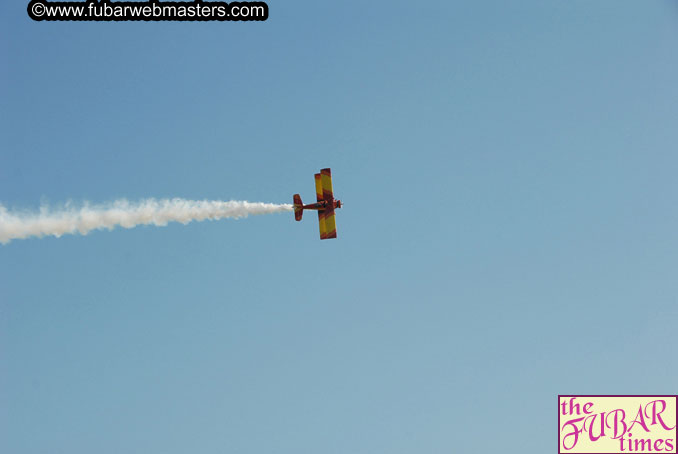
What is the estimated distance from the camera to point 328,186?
73.7 m

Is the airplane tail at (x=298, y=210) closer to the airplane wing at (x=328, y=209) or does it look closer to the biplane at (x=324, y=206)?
the biplane at (x=324, y=206)

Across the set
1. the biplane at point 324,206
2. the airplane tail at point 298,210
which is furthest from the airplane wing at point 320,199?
the airplane tail at point 298,210

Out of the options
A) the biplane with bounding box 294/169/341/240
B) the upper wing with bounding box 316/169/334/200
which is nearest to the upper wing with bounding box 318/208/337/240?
the biplane with bounding box 294/169/341/240

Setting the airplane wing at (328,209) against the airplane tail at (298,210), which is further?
the airplane tail at (298,210)

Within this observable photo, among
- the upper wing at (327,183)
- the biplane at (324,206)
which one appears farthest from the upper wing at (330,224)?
the upper wing at (327,183)

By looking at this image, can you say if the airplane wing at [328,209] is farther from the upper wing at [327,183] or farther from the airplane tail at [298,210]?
the airplane tail at [298,210]

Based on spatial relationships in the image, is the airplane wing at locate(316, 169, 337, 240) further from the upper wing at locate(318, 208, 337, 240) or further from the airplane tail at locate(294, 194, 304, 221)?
the airplane tail at locate(294, 194, 304, 221)

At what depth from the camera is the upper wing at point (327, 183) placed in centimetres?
7356

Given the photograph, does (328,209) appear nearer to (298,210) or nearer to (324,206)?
(324,206)

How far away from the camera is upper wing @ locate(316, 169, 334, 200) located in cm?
7356

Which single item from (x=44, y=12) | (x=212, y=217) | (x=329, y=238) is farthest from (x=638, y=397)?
(x=44, y=12)

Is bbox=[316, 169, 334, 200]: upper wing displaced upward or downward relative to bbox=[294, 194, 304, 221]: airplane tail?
upward

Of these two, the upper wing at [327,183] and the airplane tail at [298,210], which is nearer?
the upper wing at [327,183]

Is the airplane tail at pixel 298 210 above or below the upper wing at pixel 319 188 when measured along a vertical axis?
below
